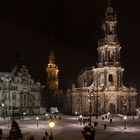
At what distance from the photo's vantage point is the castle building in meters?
115

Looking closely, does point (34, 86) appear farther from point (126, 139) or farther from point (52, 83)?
point (126, 139)

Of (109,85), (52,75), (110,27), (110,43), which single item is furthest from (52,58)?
(109,85)

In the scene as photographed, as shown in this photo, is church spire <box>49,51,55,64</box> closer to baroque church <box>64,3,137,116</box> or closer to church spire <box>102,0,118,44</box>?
baroque church <box>64,3,137,116</box>

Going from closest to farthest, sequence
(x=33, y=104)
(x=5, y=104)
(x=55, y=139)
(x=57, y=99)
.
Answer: (x=55, y=139) → (x=5, y=104) → (x=33, y=104) → (x=57, y=99)

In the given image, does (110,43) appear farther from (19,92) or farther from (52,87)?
(52,87)

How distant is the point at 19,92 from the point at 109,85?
84.5 ft

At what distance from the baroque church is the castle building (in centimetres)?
1447

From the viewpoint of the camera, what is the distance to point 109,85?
4572 inches

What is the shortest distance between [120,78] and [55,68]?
33.9 meters

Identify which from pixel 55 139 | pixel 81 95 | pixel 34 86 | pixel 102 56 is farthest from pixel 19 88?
pixel 55 139

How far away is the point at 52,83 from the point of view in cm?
14388

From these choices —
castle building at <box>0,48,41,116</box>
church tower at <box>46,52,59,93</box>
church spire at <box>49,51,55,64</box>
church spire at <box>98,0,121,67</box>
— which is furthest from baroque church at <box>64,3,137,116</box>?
church spire at <box>49,51,55,64</box>

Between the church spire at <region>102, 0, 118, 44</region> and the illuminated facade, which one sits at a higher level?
the church spire at <region>102, 0, 118, 44</region>

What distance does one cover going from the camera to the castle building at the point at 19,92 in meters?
115
